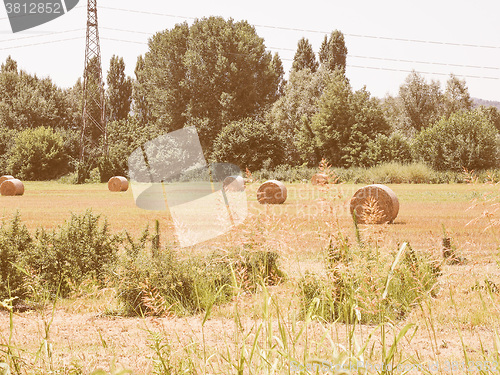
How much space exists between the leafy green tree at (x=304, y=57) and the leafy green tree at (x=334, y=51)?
108cm

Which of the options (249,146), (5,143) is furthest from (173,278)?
(5,143)

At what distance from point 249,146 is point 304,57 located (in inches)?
623

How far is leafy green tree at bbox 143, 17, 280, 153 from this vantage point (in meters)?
51.7

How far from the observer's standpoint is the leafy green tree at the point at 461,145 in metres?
39.3

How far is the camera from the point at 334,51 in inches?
2151

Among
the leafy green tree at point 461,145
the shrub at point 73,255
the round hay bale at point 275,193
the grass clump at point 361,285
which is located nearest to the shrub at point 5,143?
the round hay bale at point 275,193

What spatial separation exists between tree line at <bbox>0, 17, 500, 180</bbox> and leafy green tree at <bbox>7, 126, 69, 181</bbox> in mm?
104

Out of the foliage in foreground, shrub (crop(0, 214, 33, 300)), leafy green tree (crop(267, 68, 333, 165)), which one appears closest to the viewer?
shrub (crop(0, 214, 33, 300))

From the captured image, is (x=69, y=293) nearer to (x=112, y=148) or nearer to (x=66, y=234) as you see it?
(x=66, y=234)

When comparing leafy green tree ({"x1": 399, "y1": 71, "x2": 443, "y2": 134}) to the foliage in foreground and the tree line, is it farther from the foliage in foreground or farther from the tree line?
the foliage in foreground

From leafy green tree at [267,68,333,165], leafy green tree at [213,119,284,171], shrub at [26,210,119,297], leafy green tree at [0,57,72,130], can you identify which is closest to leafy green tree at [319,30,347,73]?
leafy green tree at [267,68,333,165]

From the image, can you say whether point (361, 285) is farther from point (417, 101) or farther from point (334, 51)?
point (417, 101)

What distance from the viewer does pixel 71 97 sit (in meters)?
62.2

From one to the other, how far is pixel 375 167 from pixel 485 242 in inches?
1174
